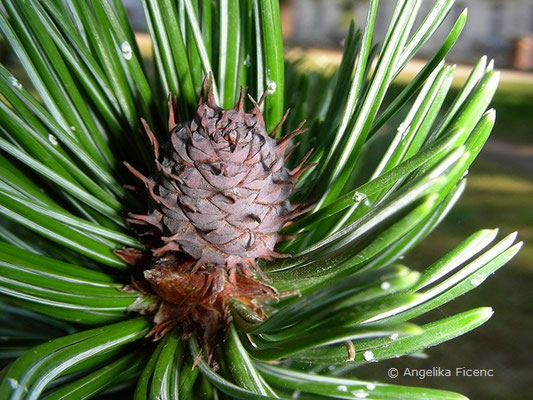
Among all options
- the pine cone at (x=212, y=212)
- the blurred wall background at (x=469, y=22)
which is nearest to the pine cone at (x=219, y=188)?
the pine cone at (x=212, y=212)

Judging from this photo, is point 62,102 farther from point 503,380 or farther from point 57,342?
point 503,380

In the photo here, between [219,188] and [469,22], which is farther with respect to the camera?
[469,22]

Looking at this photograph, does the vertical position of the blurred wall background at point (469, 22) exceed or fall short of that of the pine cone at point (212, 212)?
it exceeds it

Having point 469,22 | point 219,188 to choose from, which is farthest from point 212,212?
point 469,22

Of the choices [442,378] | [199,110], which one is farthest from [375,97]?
[442,378]

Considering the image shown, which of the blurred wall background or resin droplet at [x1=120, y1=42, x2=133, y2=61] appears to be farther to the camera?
the blurred wall background

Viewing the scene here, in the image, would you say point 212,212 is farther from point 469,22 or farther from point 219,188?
point 469,22

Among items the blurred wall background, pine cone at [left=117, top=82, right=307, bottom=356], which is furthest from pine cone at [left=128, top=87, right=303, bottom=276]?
the blurred wall background

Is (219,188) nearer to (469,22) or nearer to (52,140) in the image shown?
(52,140)

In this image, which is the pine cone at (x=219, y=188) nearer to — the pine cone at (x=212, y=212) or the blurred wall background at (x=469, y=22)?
the pine cone at (x=212, y=212)

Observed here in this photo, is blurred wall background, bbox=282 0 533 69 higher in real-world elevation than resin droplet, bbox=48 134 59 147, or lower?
higher

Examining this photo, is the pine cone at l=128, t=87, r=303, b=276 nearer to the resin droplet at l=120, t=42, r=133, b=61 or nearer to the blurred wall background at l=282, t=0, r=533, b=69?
the resin droplet at l=120, t=42, r=133, b=61

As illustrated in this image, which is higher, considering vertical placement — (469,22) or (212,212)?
(469,22)
